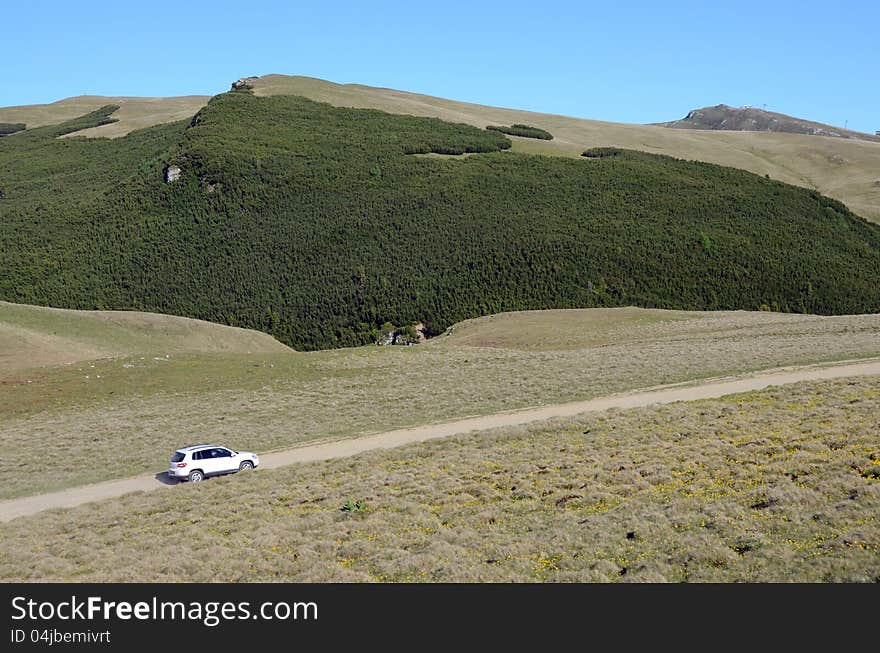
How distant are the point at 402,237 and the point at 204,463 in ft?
191

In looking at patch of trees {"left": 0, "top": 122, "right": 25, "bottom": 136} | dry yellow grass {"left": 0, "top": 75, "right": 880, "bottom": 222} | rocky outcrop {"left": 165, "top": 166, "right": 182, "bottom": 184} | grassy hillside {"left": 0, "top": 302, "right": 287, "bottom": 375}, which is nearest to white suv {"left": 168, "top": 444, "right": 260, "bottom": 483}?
grassy hillside {"left": 0, "top": 302, "right": 287, "bottom": 375}

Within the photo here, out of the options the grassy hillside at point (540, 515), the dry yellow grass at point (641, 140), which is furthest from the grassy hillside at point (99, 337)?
the dry yellow grass at point (641, 140)

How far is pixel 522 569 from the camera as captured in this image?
14.1 meters

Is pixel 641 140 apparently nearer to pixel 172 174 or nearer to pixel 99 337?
pixel 172 174

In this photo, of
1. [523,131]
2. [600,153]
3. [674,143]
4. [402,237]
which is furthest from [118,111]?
[674,143]

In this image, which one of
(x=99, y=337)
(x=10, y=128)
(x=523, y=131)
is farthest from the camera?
(x=10, y=128)

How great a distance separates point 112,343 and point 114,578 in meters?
42.3

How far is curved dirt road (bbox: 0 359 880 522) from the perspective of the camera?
24.4 meters

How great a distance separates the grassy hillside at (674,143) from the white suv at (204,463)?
306ft

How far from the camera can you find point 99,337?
2164 inches

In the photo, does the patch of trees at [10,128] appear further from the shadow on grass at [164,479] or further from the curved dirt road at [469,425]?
the curved dirt road at [469,425]

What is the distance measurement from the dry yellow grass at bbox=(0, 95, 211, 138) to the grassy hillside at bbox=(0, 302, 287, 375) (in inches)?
3658

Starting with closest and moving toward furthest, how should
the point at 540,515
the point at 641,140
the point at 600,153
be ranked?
the point at 540,515, the point at 600,153, the point at 641,140

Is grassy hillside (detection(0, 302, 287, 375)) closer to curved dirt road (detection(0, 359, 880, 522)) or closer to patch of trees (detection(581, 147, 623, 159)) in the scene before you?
curved dirt road (detection(0, 359, 880, 522))
